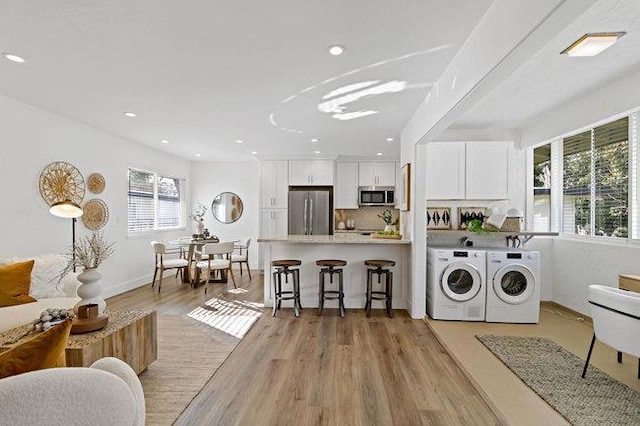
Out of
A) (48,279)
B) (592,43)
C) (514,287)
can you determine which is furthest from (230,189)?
(592,43)

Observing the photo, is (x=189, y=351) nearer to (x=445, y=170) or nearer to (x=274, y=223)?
(x=445, y=170)

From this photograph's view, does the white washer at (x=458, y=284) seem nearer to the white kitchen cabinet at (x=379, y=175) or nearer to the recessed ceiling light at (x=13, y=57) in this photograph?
the white kitchen cabinet at (x=379, y=175)

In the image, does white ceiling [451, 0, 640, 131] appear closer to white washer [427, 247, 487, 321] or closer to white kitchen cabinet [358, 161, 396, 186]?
white washer [427, 247, 487, 321]

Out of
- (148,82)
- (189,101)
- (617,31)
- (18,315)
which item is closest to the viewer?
(617,31)

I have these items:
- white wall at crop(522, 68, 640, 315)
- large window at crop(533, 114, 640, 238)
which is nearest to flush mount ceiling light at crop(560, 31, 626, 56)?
white wall at crop(522, 68, 640, 315)

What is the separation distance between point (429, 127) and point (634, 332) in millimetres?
2261

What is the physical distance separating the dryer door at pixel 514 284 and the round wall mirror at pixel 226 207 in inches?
218

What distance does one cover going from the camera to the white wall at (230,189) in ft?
25.1

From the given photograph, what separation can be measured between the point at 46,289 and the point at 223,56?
2943mm

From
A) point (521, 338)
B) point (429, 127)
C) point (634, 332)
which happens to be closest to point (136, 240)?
point (429, 127)

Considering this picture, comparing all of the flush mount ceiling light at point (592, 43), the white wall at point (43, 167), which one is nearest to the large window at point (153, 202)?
the white wall at point (43, 167)

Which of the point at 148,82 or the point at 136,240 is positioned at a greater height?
the point at 148,82

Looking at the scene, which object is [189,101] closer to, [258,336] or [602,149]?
[258,336]

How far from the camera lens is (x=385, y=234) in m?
4.64
